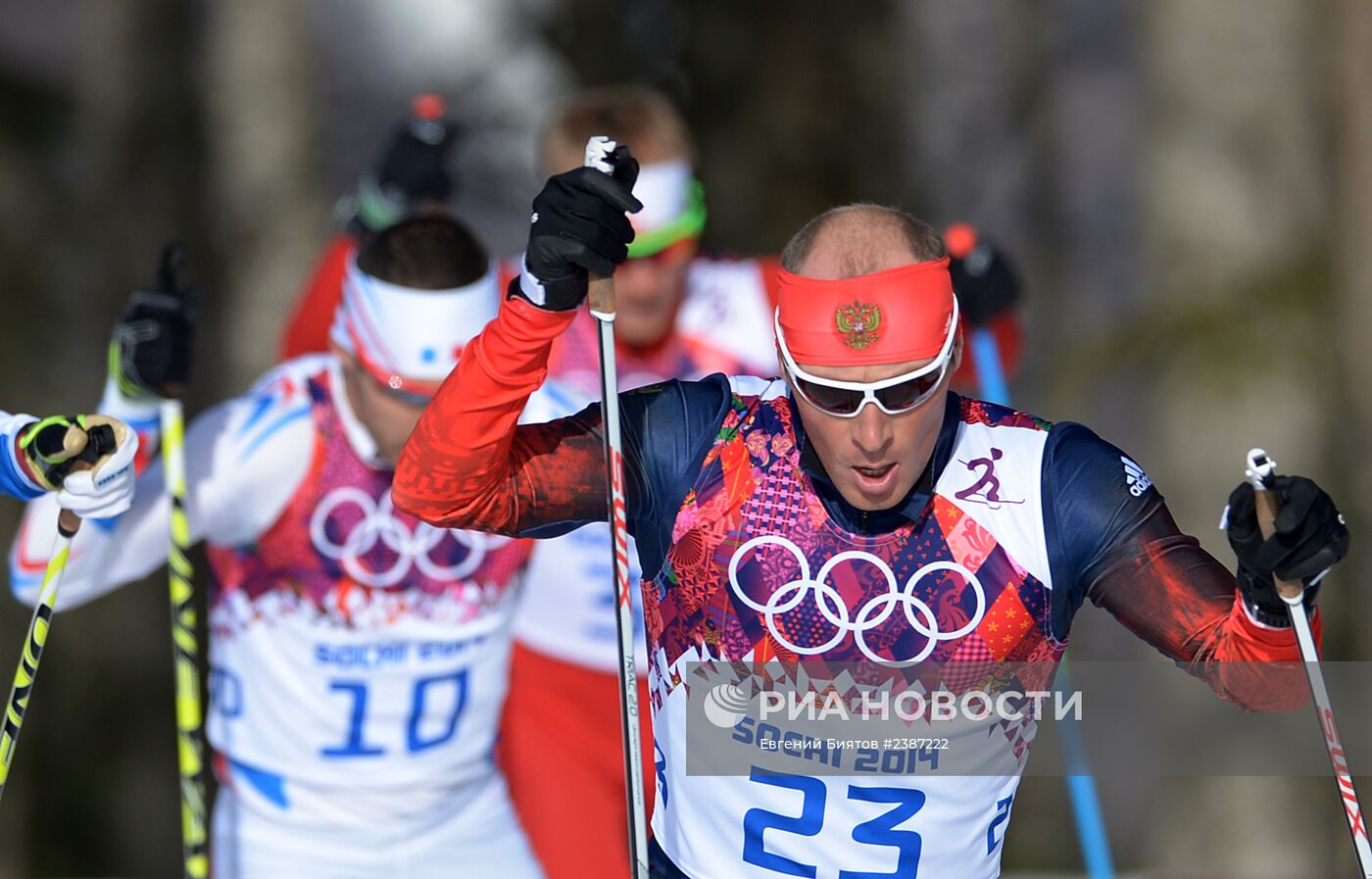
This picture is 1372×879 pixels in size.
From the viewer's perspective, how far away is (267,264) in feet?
31.2

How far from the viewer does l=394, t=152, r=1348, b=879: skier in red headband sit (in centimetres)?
294

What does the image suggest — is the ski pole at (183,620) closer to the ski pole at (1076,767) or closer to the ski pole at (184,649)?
the ski pole at (184,649)

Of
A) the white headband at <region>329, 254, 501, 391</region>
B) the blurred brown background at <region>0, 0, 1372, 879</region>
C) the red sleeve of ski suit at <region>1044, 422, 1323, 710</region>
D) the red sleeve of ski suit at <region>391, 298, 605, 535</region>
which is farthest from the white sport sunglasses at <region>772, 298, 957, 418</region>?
the blurred brown background at <region>0, 0, 1372, 879</region>

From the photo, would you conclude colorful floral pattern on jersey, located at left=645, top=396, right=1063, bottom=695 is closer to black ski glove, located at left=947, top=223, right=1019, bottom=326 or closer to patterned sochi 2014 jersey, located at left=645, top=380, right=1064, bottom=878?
patterned sochi 2014 jersey, located at left=645, top=380, right=1064, bottom=878

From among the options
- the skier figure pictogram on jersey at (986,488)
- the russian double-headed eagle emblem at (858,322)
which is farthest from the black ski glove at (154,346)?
the skier figure pictogram on jersey at (986,488)

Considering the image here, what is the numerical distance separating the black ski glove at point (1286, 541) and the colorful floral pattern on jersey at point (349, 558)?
2033 millimetres

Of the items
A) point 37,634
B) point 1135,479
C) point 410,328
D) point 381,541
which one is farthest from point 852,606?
point 37,634

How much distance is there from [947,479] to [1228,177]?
14.8 feet

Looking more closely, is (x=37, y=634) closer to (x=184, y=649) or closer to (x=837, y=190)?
(x=184, y=649)

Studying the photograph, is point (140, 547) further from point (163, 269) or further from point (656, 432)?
point (656, 432)

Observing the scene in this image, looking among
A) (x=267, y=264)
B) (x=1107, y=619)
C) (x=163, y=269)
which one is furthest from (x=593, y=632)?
(x=1107, y=619)

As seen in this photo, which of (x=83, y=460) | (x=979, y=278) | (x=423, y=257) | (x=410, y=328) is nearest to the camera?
(x=83, y=460)

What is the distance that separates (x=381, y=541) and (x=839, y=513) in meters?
1.56

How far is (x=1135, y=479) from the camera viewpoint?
3.04 m
